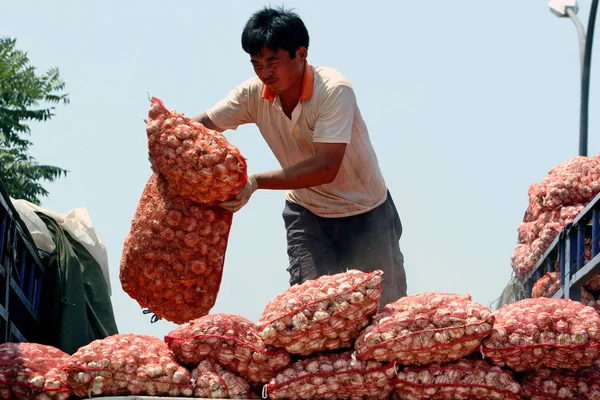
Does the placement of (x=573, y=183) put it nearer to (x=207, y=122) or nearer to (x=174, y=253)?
(x=207, y=122)

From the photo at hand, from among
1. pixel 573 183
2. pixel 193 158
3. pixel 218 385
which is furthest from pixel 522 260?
pixel 218 385

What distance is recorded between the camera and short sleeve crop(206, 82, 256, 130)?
18.1 feet

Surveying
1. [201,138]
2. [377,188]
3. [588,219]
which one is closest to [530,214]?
[588,219]

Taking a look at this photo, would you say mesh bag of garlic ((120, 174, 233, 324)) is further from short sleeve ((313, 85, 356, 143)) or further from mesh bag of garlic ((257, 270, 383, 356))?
mesh bag of garlic ((257, 270, 383, 356))

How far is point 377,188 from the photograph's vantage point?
18.4 ft

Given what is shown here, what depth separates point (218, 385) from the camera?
3.87 meters

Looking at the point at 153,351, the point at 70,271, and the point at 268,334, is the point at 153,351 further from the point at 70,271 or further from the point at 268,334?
the point at 70,271

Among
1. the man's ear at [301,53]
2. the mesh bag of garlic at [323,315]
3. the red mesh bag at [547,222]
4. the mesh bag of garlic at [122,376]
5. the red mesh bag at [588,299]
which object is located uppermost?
the man's ear at [301,53]

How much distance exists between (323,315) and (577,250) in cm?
289

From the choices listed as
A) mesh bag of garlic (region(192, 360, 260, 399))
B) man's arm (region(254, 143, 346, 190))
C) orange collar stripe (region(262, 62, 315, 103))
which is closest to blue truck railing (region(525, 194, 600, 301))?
man's arm (region(254, 143, 346, 190))

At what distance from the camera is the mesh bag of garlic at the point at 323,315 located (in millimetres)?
3865

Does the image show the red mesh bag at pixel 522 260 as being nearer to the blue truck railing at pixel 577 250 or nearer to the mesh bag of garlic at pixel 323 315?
the blue truck railing at pixel 577 250

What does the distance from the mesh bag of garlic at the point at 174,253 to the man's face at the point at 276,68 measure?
681mm

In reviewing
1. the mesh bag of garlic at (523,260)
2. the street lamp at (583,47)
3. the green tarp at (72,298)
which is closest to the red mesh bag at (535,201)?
the mesh bag of garlic at (523,260)
